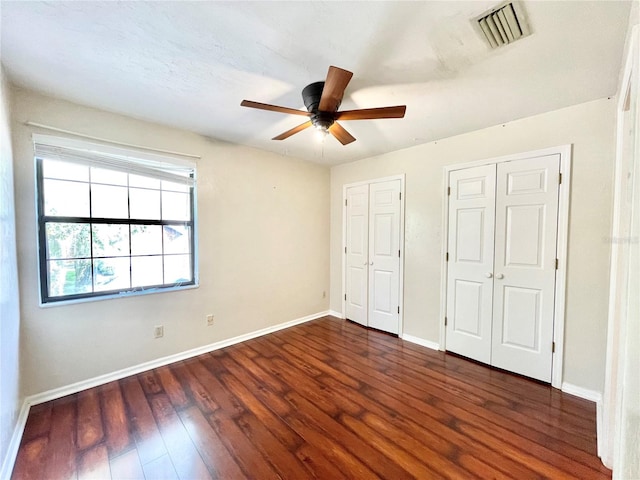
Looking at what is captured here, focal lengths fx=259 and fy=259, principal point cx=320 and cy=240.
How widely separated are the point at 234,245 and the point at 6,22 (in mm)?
2288

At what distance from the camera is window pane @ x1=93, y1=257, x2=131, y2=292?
2367mm

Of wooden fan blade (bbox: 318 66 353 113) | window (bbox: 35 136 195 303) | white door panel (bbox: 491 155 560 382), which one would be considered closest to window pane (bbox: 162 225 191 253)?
window (bbox: 35 136 195 303)

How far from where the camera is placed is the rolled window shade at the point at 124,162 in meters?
2.09

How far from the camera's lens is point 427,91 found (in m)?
1.95

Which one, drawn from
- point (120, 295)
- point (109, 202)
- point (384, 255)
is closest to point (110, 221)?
point (109, 202)

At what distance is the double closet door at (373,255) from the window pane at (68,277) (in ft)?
10.0

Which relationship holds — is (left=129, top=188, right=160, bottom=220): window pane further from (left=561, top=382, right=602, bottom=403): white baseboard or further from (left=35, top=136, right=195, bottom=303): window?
(left=561, top=382, right=602, bottom=403): white baseboard

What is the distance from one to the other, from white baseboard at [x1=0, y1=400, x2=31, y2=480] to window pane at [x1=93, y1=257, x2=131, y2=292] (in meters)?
0.94

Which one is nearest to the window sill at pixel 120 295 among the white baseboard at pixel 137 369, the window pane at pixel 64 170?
the white baseboard at pixel 137 369

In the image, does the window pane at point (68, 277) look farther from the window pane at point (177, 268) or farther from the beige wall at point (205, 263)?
the window pane at point (177, 268)

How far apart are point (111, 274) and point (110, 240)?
0.32 meters

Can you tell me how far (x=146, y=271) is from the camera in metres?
2.64

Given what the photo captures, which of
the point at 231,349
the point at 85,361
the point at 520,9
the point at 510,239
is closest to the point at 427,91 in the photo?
the point at 520,9

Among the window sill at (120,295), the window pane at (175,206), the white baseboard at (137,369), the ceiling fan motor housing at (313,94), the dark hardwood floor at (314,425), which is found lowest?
the dark hardwood floor at (314,425)
